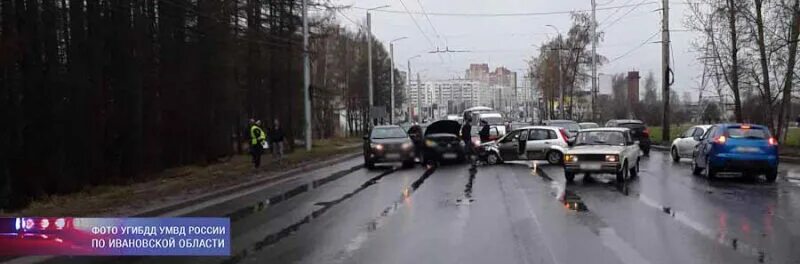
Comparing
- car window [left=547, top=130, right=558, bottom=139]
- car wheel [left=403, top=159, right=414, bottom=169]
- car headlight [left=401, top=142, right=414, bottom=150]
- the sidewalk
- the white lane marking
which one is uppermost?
car window [left=547, top=130, right=558, bottom=139]

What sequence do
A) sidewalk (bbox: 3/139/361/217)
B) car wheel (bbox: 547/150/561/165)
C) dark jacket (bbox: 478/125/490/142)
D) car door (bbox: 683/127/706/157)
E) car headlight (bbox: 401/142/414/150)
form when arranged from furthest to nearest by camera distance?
dark jacket (bbox: 478/125/490/142)
car headlight (bbox: 401/142/414/150)
car door (bbox: 683/127/706/157)
car wheel (bbox: 547/150/561/165)
sidewalk (bbox: 3/139/361/217)

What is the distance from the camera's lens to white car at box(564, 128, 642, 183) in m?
17.2

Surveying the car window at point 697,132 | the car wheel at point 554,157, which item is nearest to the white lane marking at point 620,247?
the car wheel at point 554,157

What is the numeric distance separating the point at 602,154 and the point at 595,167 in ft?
1.12

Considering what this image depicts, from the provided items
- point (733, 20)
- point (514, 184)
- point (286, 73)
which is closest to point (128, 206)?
point (514, 184)

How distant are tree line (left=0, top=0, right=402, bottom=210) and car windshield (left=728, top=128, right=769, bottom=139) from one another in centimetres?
1646

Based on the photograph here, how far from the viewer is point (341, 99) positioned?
230ft

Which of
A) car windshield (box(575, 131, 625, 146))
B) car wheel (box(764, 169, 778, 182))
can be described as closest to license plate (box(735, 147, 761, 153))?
car wheel (box(764, 169, 778, 182))

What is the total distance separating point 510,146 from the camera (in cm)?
A: 2552

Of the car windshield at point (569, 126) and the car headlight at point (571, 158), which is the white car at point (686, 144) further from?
the car headlight at point (571, 158)

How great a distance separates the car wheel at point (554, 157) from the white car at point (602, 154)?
5654 millimetres

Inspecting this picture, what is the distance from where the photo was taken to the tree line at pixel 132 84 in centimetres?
1814

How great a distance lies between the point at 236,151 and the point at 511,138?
56.9ft
